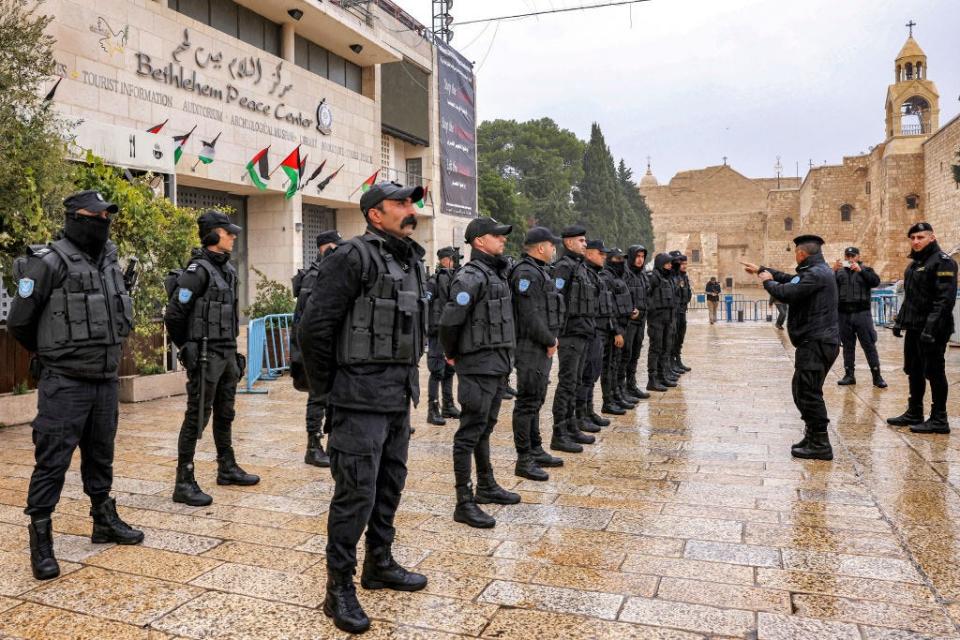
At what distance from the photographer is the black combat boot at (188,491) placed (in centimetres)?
472

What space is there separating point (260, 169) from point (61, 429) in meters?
15.7

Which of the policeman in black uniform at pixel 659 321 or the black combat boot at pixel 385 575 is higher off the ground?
the policeman in black uniform at pixel 659 321

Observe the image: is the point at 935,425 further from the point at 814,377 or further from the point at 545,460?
the point at 545,460

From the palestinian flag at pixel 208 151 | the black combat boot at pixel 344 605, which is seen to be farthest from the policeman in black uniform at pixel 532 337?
the palestinian flag at pixel 208 151

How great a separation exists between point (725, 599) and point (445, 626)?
4.24 ft

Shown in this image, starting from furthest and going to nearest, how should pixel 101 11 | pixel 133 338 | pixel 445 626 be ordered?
pixel 101 11
pixel 133 338
pixel 445 626

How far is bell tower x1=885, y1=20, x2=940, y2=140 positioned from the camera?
1746 inches

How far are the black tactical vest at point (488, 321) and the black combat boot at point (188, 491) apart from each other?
1992 mm

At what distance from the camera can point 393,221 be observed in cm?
325

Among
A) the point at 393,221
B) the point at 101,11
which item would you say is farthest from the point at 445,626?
the point at 101,11

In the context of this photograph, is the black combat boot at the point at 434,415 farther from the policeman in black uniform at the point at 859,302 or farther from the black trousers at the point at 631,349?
the policeman in black uniform at the point at 859,302

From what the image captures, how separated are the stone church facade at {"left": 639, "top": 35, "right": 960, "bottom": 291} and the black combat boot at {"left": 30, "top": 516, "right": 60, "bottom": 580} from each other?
31.8 meters

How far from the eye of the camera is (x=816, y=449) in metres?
5.96

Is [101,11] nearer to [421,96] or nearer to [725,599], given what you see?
[421,96]
